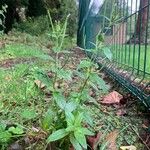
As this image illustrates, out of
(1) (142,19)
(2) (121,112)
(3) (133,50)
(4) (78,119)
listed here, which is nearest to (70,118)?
(4) (78,119)

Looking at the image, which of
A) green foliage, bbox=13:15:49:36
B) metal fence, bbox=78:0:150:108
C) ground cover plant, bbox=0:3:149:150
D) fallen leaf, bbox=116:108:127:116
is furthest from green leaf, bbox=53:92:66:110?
green foliage, bbox=13:15:49:36

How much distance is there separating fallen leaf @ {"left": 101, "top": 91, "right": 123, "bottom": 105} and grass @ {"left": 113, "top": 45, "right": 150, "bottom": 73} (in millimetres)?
228

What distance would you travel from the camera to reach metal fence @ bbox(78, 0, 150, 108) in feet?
9.15

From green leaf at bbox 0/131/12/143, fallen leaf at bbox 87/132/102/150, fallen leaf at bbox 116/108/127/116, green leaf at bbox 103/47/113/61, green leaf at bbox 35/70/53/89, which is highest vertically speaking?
green leaf at bbox 103/47/113/61

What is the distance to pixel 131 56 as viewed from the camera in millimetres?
3646

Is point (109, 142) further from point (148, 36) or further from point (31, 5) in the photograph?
point (31, 5)

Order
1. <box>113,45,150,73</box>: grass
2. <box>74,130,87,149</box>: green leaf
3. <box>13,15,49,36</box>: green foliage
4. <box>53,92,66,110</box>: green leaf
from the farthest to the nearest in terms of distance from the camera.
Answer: <box>13,15,49,36</box>: green foliage, <box>113,45,150,73</box>: grass, <box>53,92,66,110</box>: green leaf, <box>74,130,87,149</box>: green leaf

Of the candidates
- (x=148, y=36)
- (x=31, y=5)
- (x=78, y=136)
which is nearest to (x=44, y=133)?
(x=78, y=136)

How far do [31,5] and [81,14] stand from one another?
614 centimetres

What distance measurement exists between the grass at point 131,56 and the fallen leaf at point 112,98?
0.23 meters

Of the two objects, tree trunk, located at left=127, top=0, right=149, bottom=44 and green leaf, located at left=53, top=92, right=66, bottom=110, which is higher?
tree trunk, located at left=127, top=0, right=149, bottom=44

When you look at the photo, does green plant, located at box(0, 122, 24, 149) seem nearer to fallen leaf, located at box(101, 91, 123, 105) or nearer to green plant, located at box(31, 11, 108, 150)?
green plant, located at box(31, 11, 108, 150)

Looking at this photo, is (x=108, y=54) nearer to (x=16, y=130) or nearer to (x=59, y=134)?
(x=59, y=134)

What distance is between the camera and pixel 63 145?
200 cm
